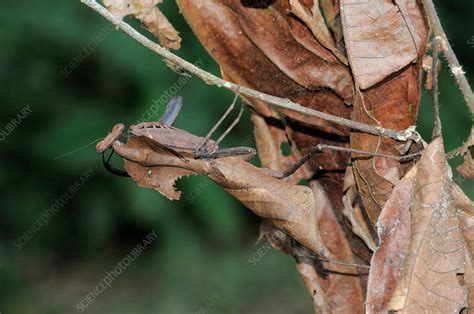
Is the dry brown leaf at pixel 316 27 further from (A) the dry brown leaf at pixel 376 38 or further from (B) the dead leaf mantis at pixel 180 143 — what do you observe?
(B) the dead leaf mantis at pixel 180 143

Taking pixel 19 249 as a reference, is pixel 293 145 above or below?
above

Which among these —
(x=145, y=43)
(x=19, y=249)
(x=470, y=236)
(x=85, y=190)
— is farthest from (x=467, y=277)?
(x=19, y=249)

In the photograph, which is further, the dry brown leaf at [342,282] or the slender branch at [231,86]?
the dry brown leaf at [342,282]

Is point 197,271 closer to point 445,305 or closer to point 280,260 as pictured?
point 280,260

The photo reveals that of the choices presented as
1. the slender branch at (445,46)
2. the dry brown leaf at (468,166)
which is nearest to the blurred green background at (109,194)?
the dry brown leaf at (468,166)

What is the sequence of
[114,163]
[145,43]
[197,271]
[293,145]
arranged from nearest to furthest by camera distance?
[145,43], [293,145], [114,163], [197,271]

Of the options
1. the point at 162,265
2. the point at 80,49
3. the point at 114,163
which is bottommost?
the point at 162,265

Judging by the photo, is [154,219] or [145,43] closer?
[145,43]
